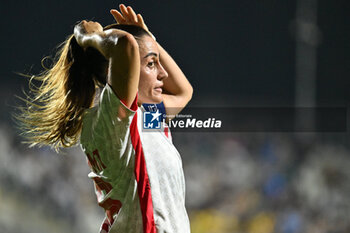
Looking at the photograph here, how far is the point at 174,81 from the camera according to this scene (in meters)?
2.13

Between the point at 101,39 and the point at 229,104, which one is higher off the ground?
the point at 101,39

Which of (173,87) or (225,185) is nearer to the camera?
(173,87)

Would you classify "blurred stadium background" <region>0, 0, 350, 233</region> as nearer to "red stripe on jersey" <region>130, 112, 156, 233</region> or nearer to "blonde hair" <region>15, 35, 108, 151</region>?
"blonde hair" <region>15, 35, 108, 151</region>

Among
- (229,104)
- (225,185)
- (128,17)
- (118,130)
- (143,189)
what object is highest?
(128,17)

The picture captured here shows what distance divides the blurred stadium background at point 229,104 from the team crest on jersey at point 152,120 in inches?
108

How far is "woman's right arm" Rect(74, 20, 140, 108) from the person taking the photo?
1.44m

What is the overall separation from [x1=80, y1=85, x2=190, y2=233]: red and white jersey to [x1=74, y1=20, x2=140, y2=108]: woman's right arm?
0.03 metres

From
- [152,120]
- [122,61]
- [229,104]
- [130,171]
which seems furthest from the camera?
[229,104]

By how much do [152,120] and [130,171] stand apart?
0.33m

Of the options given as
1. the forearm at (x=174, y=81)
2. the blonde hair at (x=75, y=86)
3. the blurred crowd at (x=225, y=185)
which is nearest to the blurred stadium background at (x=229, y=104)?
the blurred crowd at (x=225, y=185)

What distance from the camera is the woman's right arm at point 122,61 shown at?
1.44 meters

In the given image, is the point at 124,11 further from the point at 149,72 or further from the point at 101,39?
the point at 101,39

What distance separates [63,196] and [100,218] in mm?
362

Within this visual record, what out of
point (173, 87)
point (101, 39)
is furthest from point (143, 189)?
point (173, 87)
